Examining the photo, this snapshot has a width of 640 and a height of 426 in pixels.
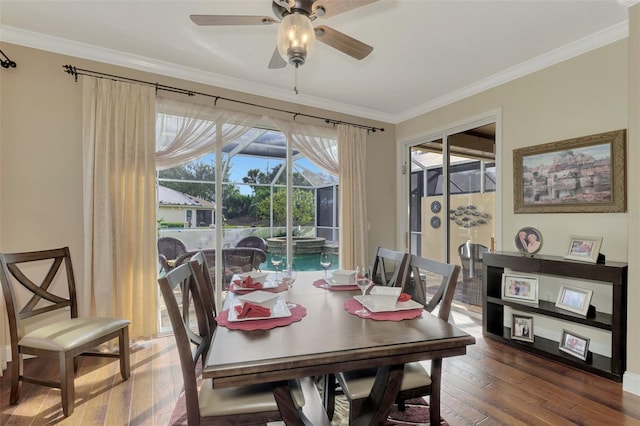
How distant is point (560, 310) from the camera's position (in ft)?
8.77

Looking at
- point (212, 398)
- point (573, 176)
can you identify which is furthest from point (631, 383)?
point (212, 398)

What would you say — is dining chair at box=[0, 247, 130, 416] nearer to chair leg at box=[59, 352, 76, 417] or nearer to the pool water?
chair leg at box=[59, 352, 76, 417]

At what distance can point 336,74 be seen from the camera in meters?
3.32

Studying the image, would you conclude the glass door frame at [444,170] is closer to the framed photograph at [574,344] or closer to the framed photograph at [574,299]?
the framed photograph at [574,299]

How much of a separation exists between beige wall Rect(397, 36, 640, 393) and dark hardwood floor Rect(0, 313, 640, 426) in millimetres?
406

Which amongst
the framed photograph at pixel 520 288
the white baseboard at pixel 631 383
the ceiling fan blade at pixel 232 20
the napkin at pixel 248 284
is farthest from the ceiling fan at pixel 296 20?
the white baseboard at pixel 631 383

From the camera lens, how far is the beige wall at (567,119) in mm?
2471

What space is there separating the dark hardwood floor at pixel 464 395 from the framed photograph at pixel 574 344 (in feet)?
0.49

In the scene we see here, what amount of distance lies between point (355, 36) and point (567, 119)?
210 cm

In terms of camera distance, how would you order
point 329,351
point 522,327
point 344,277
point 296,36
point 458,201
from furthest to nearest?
point 458,201 → point 522,327 → point 344,277 → point 296,36 → point 329,351

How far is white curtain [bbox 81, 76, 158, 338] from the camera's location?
274cm

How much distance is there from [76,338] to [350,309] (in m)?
1.84

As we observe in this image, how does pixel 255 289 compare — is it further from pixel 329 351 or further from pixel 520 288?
pixel 520 288

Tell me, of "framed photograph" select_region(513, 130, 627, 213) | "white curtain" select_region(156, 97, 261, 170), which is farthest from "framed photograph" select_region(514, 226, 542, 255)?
"white curtain" select_region(156, 97, 261, 170)
